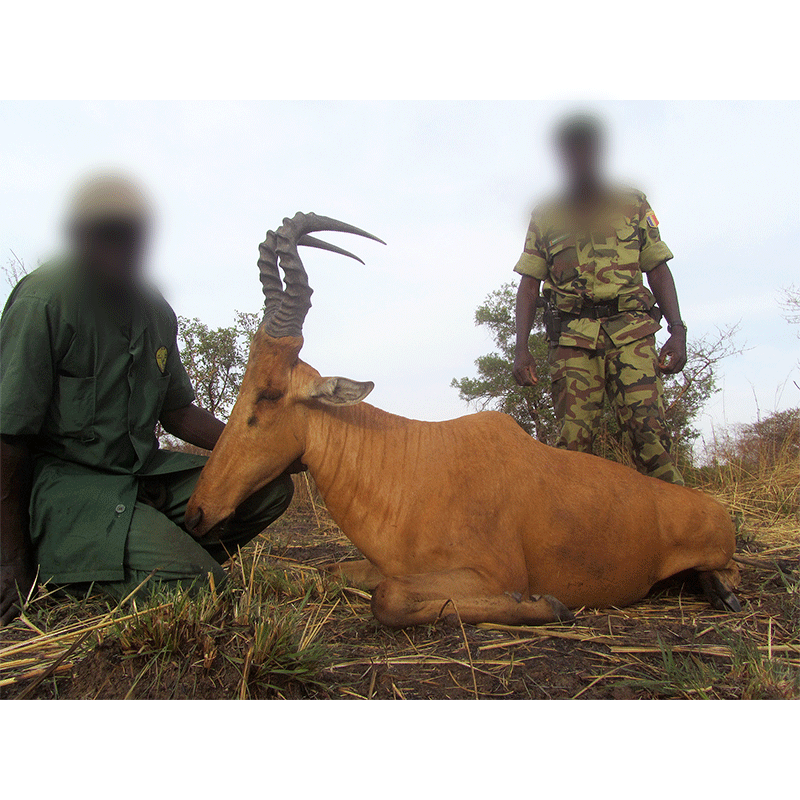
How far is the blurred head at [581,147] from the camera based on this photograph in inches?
183

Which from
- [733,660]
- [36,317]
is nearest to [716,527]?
[733,660]

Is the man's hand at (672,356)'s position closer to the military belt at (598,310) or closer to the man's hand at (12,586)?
the military belt at (598,310)

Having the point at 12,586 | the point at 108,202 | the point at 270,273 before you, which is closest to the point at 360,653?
the point at 12,586

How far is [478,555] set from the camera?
12.0ft

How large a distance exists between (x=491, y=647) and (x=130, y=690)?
1.55 meters

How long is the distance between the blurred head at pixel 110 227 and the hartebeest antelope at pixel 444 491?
2.49 ft

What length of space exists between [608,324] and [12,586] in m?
4.36

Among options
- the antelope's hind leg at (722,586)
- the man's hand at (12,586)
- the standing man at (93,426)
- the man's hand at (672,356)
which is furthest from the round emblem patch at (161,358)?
the antelope's hind leg at (722,586)

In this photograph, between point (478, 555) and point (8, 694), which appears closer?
point (8, 694)

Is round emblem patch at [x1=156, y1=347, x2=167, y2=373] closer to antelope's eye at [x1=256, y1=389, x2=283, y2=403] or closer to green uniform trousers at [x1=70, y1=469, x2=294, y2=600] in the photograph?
green uniform trousers at [x1=70, y1=469, x2=294, y2=600]

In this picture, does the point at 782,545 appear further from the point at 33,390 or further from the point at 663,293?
the point at 33,390

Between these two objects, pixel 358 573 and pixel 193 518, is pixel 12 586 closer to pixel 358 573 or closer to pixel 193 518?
pixel 193 518

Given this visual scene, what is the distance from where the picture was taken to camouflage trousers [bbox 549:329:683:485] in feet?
16.4

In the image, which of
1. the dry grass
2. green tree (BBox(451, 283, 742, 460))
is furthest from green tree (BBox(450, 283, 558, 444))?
the dry grass
